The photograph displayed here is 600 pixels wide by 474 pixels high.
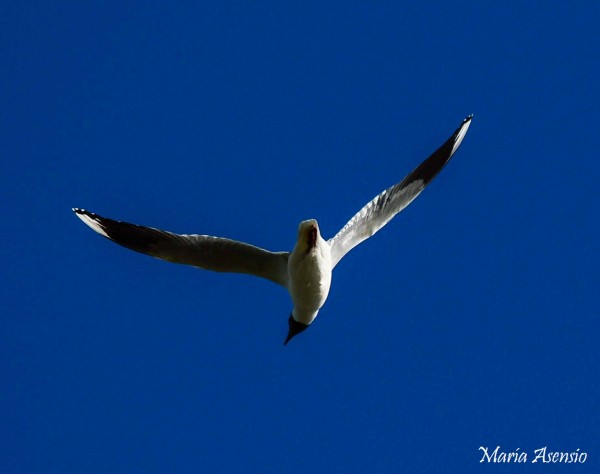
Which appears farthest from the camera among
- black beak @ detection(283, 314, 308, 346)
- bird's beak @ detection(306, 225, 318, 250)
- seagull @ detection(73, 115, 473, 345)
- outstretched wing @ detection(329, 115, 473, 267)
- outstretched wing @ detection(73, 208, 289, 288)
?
black beak @ detection(283, 314, 308, 346)

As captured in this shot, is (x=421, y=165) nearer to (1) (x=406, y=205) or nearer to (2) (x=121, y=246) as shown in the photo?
(1) (x=406, y=205)

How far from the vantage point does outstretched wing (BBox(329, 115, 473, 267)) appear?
319 inches

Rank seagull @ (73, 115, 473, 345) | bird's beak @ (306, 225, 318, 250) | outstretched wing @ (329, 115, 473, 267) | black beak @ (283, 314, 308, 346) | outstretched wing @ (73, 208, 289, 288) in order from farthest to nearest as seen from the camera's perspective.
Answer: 1. black beak @ (283, 314, 308, 346)
2. outstretched wing @ (329, 115, 473, 267)
3. outstretched wing @ (73, 208, 289, 288)
4. seagull @ (73, 115, 473, 345)
5. bird's beak @ (306, 225, 318, 250)

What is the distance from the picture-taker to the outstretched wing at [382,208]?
8102 mm

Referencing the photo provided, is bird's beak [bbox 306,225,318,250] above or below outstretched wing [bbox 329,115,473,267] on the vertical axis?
below

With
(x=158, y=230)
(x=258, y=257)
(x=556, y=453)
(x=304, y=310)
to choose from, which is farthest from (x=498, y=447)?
(x=158, y=230)

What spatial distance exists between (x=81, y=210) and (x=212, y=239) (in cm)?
112

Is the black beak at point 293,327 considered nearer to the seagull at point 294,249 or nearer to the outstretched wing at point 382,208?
the seagull at point 294,249

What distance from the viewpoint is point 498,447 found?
858 cm

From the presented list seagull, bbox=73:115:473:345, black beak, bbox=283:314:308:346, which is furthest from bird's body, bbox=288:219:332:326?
black beak, bbox=283:314:308:346

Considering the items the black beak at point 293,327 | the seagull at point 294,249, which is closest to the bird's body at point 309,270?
the seagull at point 294,249

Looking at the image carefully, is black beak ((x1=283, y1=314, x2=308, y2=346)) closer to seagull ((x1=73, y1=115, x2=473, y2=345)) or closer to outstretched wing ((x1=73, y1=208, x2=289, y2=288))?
seagull ((x1=73, y1=115, x2=473, y2=345))

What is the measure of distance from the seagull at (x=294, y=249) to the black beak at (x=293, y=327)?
56 mm

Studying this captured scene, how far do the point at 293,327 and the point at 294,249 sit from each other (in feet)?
3.74
